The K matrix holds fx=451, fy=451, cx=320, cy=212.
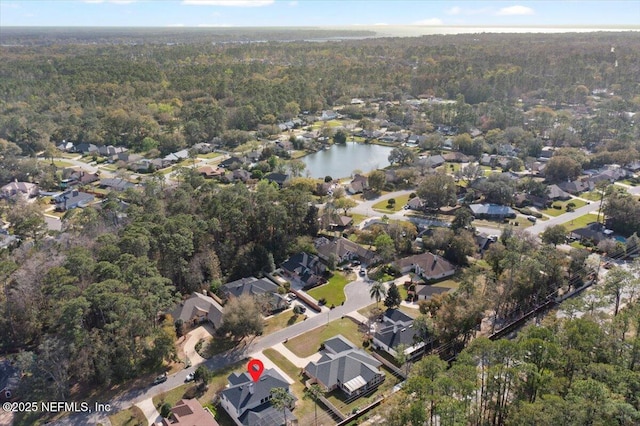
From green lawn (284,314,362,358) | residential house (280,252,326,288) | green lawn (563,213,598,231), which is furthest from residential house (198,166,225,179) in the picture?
green lawn (563,213,598,231)

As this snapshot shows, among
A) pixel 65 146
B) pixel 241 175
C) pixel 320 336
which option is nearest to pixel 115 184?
pixel 241 175

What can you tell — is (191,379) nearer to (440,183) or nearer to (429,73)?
(440,183)

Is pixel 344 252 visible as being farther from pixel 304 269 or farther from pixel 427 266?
pixel 427 266

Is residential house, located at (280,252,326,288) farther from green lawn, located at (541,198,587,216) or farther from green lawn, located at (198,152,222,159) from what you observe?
green lawn, located at (198,152,222,159)

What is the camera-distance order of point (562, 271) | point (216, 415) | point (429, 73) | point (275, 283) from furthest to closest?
point (429, 73)
point (275, 283)
point (562, 271)
point (216, 415)

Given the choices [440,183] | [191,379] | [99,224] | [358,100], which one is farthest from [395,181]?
[358,100]

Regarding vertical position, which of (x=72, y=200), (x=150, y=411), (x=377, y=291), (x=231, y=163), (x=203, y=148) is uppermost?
(x=203, y=148)
